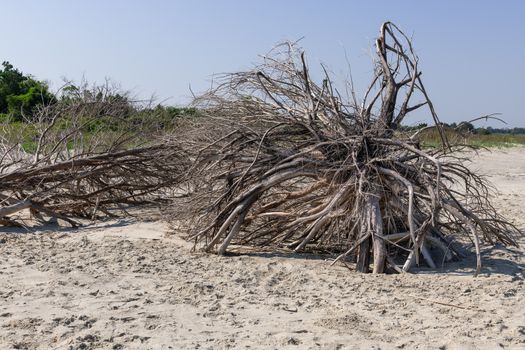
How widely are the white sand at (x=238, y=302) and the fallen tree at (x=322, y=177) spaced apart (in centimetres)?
36

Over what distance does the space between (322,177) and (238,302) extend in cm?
204

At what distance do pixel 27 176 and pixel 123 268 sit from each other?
3.21 metres

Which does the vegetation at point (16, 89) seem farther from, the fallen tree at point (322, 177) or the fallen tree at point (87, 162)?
the fallen tree at point (322, 177)

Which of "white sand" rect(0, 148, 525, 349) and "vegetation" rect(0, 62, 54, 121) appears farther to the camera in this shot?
"vegetation" rect(0, 62, 54, 121)

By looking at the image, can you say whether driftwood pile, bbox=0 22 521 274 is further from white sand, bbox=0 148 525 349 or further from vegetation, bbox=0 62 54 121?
vegetation, bbox=0 62 54 121

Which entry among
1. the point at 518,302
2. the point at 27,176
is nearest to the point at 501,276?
the point at 518,302

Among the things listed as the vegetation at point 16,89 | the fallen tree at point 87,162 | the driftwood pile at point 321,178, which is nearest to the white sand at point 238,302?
the driftwood pile at point 321,178

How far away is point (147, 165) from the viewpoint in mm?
9430

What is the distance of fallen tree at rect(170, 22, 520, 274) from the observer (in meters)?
6.47

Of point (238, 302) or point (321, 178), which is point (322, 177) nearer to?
point (321, 178)

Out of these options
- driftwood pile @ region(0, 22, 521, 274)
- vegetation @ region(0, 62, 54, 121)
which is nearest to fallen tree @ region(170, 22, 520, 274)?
driftwood pile @ region(0, 22, 521, 274)

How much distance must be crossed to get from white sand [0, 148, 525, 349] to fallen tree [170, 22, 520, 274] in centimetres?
36

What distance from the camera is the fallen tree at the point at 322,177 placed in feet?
21.2

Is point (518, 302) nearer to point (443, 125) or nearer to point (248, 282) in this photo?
point (248, 282)
